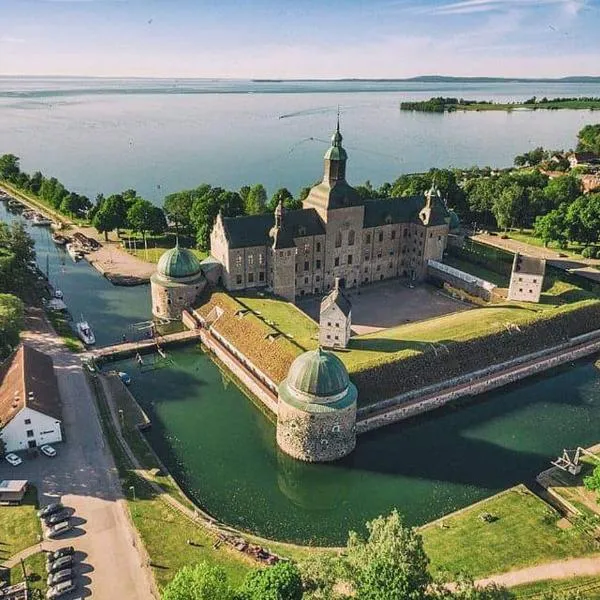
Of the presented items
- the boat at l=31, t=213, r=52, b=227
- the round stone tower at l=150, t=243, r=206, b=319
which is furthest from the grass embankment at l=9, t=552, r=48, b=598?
the boat at l=31, t=213, r=52, b=227

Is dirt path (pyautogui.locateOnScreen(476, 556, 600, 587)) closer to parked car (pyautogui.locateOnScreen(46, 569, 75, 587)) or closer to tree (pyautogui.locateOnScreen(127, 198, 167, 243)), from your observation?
parked car (pyautogui.locateOnScreen(46, 569, 75, 587))

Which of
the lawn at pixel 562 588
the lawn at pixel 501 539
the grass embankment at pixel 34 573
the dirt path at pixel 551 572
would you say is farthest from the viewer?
the lawn at pixel 501 539

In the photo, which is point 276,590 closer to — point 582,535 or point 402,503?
point 402,503

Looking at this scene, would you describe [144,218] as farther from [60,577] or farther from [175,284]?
[60,577]

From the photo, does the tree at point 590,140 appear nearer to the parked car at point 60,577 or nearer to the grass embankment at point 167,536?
the grass embankment at point 167,536

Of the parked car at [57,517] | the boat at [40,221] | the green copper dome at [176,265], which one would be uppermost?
the green copper dome at [176,265]

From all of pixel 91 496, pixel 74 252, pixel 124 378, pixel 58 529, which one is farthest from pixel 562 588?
pixel 74 252

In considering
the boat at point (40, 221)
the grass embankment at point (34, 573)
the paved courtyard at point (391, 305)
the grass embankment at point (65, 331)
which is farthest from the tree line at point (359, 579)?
the boat at point (40, 221)
